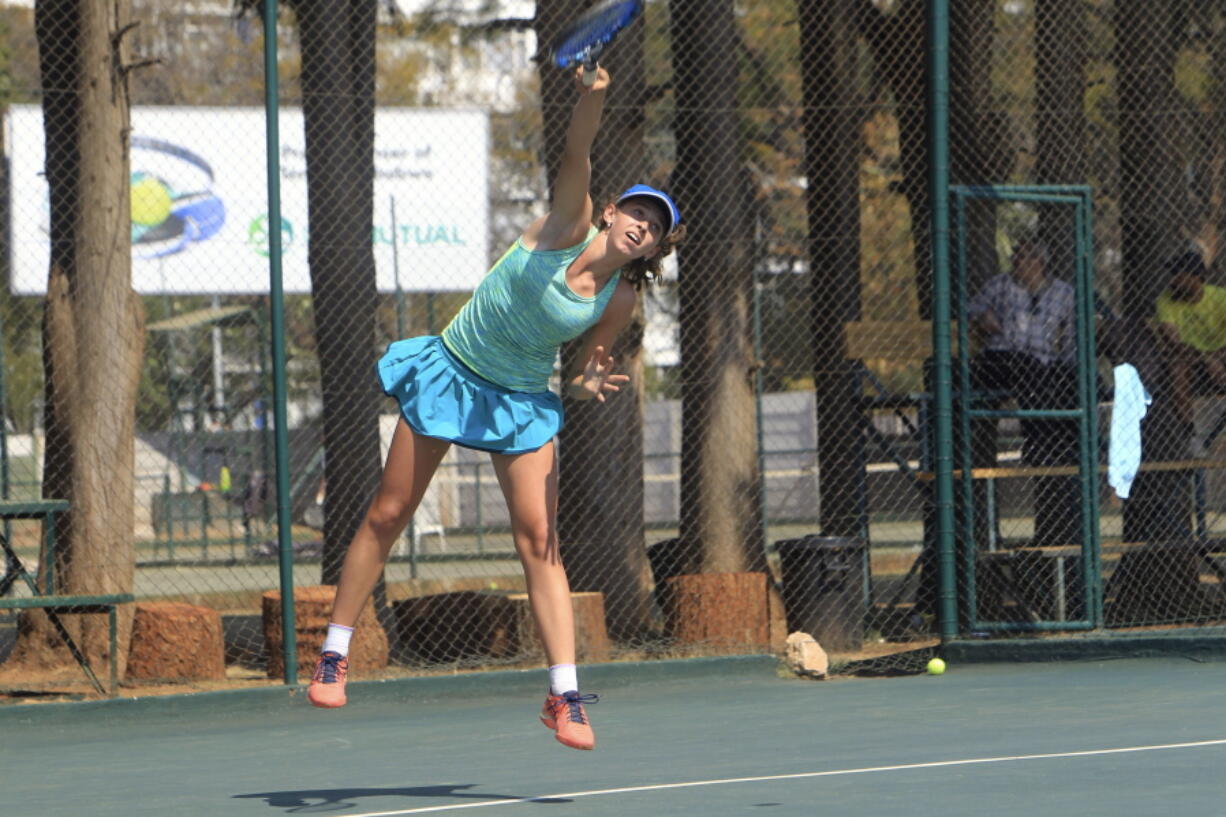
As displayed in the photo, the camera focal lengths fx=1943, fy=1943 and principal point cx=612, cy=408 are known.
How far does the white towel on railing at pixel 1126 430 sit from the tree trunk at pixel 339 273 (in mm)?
3975

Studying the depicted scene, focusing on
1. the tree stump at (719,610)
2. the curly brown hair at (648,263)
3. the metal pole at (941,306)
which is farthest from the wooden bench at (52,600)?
the metal pole at (941,306)

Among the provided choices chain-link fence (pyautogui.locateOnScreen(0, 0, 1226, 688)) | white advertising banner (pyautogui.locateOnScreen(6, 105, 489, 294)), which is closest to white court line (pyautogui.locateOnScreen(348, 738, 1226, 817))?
chain-link fence (pyautogui.locateOnScreen(0, 0, 1226, 688))

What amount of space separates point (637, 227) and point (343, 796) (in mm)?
1878

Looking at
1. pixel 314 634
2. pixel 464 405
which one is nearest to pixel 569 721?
pixel 464 405

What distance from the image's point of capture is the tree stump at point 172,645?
910cm

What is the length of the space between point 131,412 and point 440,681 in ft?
7.57

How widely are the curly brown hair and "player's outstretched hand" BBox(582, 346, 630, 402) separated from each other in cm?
27

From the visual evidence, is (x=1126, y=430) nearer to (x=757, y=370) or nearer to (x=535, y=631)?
(x=757, y=370)

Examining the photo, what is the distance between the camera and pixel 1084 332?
30.9 ft

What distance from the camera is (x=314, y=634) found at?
360 inches

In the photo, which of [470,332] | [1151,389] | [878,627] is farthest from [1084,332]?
[470,332]

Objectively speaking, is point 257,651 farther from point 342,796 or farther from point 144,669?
point 342,796

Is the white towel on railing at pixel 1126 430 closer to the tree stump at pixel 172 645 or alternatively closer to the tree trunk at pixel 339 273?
the tree trunk at pixel 339 273

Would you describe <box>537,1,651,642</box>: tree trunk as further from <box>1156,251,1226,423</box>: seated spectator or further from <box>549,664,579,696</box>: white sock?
<box>549,664,579,696</box>: white sock
